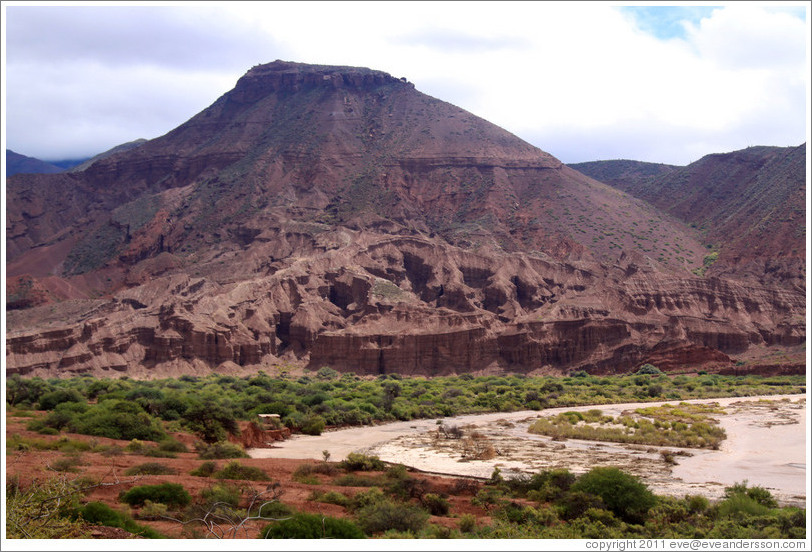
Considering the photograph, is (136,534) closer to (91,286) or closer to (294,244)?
(294,244)

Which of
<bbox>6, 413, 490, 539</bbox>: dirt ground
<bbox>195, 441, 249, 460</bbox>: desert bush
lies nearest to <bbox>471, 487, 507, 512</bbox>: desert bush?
<bbox>6, 413, 490, 539</bbox>: dirt ground

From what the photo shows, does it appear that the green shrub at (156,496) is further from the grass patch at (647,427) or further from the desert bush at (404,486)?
the grass patch at (647,427)

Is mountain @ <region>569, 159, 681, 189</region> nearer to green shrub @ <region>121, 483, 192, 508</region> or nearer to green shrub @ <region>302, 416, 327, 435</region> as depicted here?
green shrub @ <region>302, 416, 327, 435</region>

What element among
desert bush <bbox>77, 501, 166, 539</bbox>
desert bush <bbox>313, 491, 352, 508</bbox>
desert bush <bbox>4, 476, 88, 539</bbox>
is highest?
desert bush <bbox>4, 476, 88, 539</bbox>

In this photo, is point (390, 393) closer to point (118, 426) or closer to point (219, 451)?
point (118, 426)

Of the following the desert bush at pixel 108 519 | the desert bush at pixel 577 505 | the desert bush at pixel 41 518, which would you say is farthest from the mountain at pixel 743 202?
the desert bush at pixel 41 518
